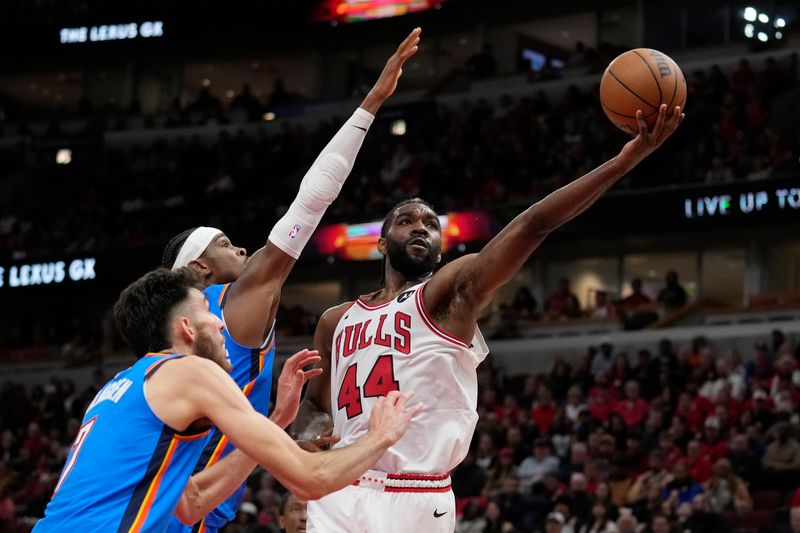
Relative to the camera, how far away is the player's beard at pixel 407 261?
6141 millimetres

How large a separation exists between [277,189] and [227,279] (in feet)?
68.0

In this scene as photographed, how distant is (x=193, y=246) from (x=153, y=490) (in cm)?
206

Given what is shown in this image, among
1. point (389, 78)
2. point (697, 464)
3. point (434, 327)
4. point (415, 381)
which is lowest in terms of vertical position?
point (697, 464)

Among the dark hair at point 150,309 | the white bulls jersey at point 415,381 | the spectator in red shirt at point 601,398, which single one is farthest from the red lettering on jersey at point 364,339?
the spectator in red shirt at point 601,398

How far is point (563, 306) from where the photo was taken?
2128cm

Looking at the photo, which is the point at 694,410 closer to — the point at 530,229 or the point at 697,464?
the point at 697,464

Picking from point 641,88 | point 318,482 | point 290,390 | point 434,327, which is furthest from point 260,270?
point 641,88

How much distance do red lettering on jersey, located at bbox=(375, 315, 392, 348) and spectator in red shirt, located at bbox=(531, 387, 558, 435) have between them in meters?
9.80

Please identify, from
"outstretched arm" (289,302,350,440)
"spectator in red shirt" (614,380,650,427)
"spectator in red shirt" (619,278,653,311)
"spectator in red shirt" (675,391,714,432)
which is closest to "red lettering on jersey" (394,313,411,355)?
"outstretched arm" (289,302,350,440)

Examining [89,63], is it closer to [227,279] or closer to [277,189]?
[277,189]

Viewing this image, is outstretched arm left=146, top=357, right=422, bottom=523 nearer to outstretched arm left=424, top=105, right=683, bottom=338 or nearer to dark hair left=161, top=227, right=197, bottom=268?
outstretched arm left=424, top=105, right=683, bottom=338

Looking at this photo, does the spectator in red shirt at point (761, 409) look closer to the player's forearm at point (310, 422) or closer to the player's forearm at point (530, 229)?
the player's forearm at point (310, 422)

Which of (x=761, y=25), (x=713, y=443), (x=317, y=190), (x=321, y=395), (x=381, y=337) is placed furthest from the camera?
(x=761, y=25)

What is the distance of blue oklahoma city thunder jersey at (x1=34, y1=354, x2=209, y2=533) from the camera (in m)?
4.02
